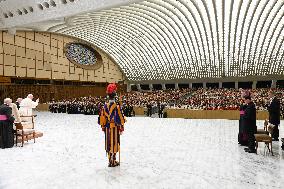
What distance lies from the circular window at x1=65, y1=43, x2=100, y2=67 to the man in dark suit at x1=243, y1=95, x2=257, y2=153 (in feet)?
90.1

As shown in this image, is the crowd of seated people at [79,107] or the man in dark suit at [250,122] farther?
the crowd of seated people at [79,107]

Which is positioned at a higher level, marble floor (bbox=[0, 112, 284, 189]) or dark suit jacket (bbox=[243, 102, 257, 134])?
dark suit jacket (bbox=[243, 102, 257, 134])

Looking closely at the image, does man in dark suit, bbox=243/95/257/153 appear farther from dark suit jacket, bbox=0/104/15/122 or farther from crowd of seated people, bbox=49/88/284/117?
dark suit jacket, bbox=0/104/15/122

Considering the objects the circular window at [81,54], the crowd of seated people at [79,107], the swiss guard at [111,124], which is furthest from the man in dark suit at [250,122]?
→ the circular window at [81,54]

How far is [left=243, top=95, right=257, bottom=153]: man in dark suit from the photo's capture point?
21.6ft

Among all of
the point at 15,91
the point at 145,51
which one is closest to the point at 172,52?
the point at 145,51

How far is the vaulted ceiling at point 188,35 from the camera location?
880 inches

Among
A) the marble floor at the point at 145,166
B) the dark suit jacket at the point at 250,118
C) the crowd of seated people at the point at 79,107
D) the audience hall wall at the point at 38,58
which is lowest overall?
the marble floor at the point at 145,166

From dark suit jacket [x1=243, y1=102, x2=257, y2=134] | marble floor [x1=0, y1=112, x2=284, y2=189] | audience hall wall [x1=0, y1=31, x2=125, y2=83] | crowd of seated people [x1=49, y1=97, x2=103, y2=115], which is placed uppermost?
audience hall wall [x1=0, y1=31, x2=125, y2=83]

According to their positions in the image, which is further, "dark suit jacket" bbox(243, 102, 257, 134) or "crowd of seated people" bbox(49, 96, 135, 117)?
"crowd of seated people" bbox(49, 96, 135, 117)

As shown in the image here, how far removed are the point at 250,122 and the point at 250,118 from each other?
114 mm

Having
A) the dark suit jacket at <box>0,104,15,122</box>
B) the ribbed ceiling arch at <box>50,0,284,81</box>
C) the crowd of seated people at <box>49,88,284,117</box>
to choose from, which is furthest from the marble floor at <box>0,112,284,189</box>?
the ribbed ceiling arch at <box>50,0,284,81</box>

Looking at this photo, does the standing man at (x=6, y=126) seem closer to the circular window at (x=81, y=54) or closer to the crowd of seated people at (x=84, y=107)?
the crowd of seated people at (x=84, y=107)

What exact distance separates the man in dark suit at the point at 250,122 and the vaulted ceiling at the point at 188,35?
41.2 feet
